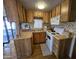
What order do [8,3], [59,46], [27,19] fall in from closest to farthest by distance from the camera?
[8,3] < [59,46] < [27,19]

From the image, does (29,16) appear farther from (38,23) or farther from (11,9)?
(11,9)

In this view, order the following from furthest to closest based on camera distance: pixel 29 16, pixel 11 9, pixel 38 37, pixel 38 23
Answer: pixel 38 23, pixel 38 37, pixel 29 16, pixel 11 9

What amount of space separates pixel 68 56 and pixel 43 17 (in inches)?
126

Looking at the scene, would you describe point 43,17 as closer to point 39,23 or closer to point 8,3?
point 39,23

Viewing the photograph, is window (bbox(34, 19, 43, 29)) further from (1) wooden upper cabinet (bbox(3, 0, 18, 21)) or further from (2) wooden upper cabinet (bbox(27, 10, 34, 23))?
(1) wooden upper cabinet (bbox(3, 0, 18, 21))

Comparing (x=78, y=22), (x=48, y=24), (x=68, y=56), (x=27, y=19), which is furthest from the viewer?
(x=48, y=24)

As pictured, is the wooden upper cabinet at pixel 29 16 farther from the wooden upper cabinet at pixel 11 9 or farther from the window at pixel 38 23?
the wooden upper cabinet at pixel 11 9

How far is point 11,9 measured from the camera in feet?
6.98

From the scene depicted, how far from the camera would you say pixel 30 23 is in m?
5.59

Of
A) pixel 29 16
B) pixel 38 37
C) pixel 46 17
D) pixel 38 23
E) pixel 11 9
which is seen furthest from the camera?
pixel 38 23

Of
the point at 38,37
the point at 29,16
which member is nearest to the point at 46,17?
the point at 29,16

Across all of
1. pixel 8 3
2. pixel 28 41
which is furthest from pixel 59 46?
pixel 8 3

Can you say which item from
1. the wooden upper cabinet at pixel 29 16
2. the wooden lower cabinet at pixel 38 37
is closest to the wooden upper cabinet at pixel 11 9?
the wooden upper cabinet at pixel 29 16

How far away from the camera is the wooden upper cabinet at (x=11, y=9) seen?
6.65ft
